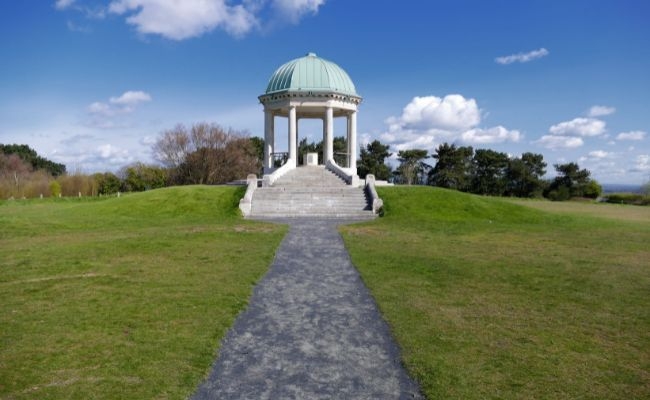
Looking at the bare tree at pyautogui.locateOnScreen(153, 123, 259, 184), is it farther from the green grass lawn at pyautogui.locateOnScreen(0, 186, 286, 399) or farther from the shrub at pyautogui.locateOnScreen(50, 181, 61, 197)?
the green grass lawn at pyautogui.locateOnScreen(0, 186, 286, 399)

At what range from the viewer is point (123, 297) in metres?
9.43

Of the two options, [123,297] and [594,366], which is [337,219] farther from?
[594,366]

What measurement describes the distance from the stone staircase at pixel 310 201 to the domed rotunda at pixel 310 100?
2875mm

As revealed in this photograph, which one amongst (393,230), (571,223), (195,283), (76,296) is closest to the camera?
(76,296)

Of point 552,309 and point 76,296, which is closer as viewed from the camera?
point 552,309

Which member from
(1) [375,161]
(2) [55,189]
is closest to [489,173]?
(1) [375,161]

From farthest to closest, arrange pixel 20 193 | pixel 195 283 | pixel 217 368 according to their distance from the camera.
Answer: pixel 20 193 → pixel 195 283 → pixel 217 368

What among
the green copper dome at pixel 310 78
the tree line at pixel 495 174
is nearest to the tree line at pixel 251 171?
the tree line at pixel 495 174

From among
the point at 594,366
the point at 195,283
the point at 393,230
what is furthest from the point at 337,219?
the point at 594,366

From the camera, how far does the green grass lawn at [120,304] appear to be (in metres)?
5.78

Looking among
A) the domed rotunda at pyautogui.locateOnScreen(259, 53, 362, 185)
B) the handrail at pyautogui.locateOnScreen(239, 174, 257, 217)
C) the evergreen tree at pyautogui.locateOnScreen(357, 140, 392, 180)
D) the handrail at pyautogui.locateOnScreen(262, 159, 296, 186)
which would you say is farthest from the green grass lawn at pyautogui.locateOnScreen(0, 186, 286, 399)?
the evergreen tree at pyautogui.locateOnScreen(357, 140, 392, 180)

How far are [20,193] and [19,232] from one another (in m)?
34.3

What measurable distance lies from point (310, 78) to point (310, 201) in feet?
42.4

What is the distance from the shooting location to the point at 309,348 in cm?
684
